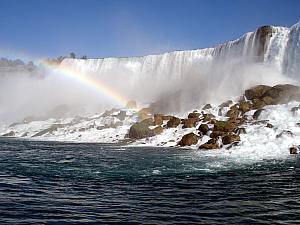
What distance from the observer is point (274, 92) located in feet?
124

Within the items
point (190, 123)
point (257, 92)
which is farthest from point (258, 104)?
point (190, 123)

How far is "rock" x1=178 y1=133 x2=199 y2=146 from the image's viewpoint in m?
31.6

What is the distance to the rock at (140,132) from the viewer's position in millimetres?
38375

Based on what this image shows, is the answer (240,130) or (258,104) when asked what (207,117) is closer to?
(258,104)

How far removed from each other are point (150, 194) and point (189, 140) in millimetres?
20331

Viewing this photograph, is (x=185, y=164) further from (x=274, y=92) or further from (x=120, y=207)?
(x=274, y=92)

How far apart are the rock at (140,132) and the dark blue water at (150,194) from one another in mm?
19855

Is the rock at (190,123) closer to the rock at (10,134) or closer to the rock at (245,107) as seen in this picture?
the rock at (245,107)

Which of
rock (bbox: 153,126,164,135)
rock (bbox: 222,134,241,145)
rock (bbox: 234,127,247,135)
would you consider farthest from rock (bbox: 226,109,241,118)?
rock (bbox: 222,134,241,145)

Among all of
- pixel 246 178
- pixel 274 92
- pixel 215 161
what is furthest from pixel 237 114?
pixel 246 178

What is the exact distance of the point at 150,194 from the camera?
11.6 meters

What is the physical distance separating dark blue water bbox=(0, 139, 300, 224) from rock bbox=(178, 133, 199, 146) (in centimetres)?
1317

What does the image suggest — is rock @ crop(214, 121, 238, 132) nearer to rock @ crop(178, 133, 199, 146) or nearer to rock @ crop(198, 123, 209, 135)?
rock @ crop(198, 123, 209, 135)

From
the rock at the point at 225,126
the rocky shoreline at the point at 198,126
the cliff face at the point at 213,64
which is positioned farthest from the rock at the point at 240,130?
the cliff face at the point at 213,64
